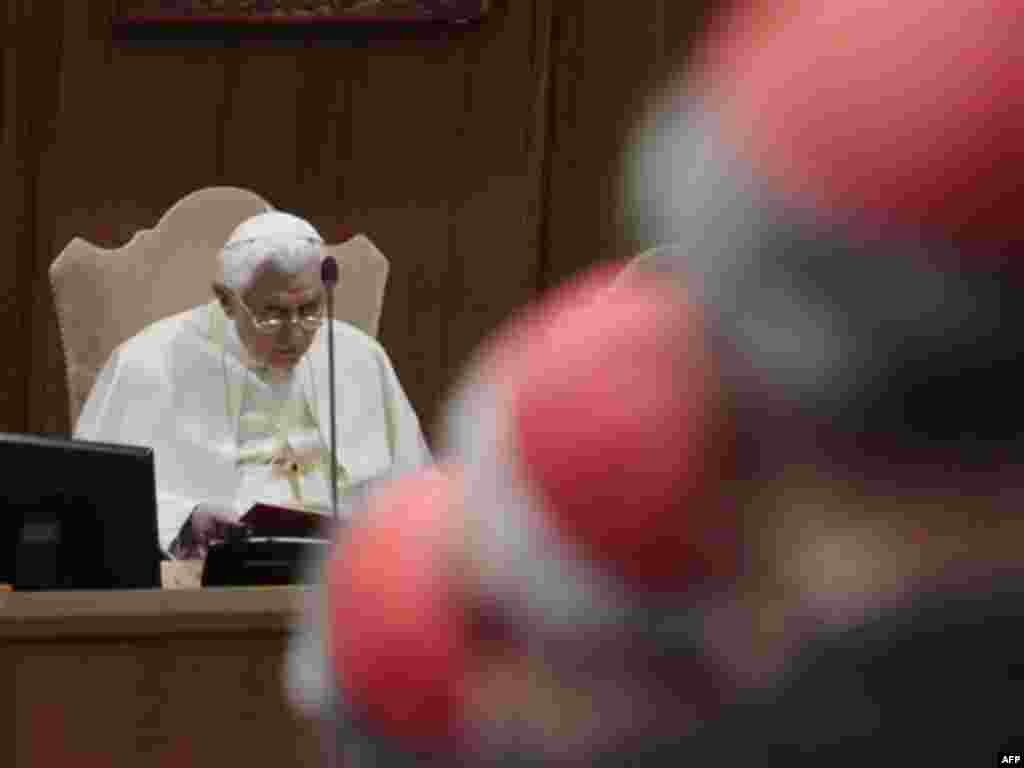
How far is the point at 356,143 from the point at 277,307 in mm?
1306

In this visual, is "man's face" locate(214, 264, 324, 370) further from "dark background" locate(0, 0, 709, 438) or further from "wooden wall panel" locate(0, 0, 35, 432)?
"wooden wall panel" locate(0, 0, 35, 432)

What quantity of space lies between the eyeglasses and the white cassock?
124mm

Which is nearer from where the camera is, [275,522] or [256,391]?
[275,522]

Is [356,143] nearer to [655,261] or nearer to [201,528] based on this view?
[201,528]

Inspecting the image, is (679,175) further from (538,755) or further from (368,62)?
(368,62)

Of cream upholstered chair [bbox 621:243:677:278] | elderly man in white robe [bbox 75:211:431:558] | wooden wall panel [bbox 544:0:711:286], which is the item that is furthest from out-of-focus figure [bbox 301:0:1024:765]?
wooden wall panel [bbox 544:0:711:286]

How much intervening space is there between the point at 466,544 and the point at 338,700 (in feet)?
0.19

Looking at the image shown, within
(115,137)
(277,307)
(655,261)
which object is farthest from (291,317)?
(655,261)

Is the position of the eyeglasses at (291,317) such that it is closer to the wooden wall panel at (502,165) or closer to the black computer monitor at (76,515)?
the wooden wall panel at (502,165)

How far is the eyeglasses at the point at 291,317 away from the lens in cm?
523

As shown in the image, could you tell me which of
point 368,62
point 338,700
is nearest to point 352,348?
point 368,62

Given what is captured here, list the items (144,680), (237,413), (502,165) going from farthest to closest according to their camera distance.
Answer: (502,165)
(237,413)
(144,680)

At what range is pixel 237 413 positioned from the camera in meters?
5.37

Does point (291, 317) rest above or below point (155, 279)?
below
